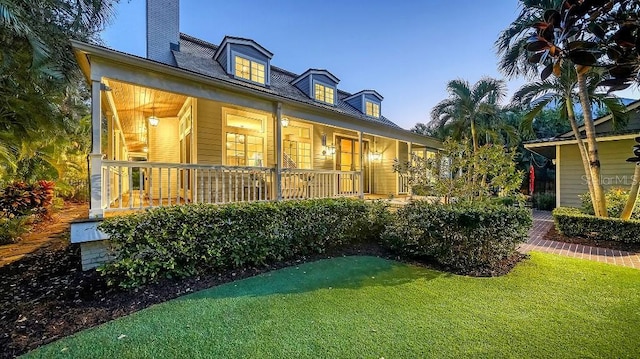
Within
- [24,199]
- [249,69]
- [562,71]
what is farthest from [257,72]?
[562,71]

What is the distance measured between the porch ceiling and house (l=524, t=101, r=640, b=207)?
14030 millimetres

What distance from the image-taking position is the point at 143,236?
172 inches

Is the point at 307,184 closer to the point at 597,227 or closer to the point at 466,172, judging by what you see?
the point at 466,172

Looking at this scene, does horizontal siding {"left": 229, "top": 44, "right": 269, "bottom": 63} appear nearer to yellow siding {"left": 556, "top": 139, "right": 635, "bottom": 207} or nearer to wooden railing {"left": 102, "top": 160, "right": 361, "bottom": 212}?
wooden railing {"left": 102, "top": 160, "right": 361, "bottom": 212}

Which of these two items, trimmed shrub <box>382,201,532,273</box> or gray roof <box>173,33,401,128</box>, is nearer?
trimmed shrub <box>382,201,532,273</box>

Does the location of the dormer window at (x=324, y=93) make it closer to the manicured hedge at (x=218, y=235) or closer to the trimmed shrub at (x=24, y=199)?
the manicured hedge at (x=218, y=235)

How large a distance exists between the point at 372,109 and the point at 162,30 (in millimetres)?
9922

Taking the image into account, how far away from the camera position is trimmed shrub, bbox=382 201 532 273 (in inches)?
204

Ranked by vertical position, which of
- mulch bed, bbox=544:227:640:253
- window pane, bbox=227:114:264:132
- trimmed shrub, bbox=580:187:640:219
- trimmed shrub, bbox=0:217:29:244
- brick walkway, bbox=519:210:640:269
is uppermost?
window pane, bbox=227:114:264:132

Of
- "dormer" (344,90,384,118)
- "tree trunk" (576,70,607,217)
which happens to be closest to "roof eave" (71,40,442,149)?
"dormer" (344,90,384,118)

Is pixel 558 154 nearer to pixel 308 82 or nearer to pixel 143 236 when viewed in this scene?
pixel 308 82

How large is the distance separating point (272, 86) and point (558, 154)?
1226cm

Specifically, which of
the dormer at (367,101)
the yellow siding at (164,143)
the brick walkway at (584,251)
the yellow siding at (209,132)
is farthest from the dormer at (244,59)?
the brick walkway at (584,251)

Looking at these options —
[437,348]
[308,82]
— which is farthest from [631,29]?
[308,82]
